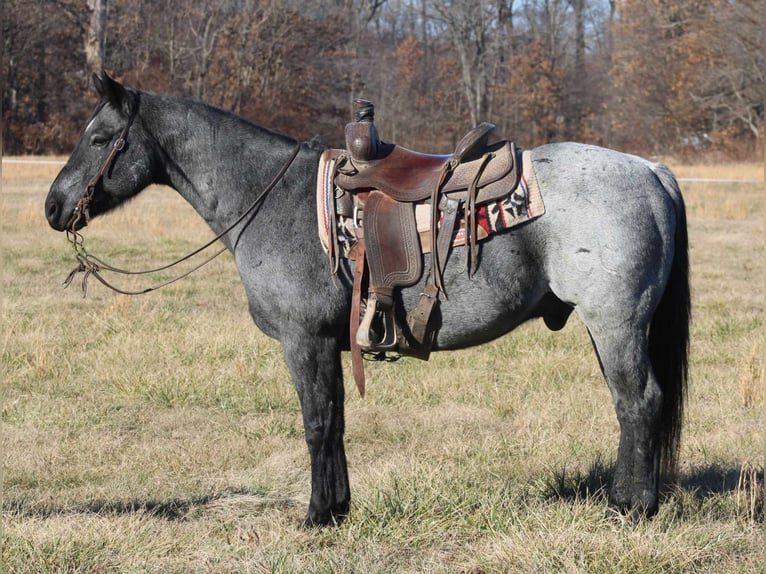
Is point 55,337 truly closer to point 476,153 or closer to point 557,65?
point 476,153

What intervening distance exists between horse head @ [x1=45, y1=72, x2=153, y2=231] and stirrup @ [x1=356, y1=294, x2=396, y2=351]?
1215 millimetres

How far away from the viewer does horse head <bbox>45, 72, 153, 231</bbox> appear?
3.83 m

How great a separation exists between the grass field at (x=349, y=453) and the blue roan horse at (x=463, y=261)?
1.13ft

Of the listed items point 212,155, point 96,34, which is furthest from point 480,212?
point 96,34

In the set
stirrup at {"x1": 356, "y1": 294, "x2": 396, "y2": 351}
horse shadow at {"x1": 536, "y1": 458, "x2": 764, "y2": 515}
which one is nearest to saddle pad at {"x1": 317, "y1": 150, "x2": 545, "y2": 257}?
stirrup at {"x1": 356, "y1": 294, "x2": 396, "y2": 351}

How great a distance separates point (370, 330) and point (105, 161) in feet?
4.61

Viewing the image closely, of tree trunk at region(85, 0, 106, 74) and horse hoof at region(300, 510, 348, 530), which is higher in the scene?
tree trunk at region(85, 0, 106, 74)

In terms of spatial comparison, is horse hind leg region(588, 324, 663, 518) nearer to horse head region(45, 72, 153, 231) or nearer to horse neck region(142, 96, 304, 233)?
horse neck region(142, 96, 304, 233)

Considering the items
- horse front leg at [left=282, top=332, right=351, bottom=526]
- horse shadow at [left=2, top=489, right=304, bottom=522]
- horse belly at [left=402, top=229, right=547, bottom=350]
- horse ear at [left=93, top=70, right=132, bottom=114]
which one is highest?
horse ear at [left=93, top=70, right=132, bottom=114]

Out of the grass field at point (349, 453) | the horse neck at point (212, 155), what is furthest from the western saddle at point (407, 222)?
the grass field at point (349, 453)

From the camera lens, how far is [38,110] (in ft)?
101

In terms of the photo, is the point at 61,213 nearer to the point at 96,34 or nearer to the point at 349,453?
the point at 349,453

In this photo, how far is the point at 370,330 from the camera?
3.66 meters

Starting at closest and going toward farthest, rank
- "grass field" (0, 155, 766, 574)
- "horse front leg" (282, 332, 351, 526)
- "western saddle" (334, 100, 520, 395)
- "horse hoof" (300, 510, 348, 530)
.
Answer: "grass field" (0, 155, 766, 574)
"western saddle" (334, 100, 520, 395)
"horse front leg" (282, 332, 351, 526)
"horse hoof" (300, 510, 348, 530)
